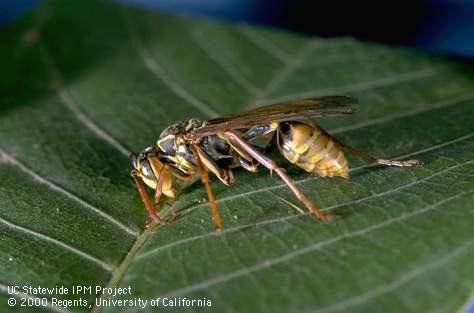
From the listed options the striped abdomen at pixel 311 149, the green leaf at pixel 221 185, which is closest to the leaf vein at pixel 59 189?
the green leaf at pixel 221 185

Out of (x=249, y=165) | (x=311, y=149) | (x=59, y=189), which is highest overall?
(x=311, y=149)

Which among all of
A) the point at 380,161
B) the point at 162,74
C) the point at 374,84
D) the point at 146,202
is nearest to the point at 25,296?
the point at 146,202

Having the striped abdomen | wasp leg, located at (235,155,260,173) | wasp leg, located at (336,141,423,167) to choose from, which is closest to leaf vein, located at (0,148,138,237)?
wasp leg, located at (235,155,260,173)

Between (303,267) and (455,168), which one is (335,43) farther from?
(303,267)

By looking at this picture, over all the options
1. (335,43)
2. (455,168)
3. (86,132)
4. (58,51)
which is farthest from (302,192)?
(58,51)

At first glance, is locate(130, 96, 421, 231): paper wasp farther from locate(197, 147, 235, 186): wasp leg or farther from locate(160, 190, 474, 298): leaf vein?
locate(160, 190, 474, 298): leaf vein

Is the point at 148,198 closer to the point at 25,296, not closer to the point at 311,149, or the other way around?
the point at 311,149

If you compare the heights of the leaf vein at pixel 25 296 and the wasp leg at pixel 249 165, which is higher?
the wasp leg at pixel 249 165

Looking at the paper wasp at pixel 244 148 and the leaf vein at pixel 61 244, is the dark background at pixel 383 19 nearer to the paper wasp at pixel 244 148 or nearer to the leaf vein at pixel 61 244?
the paper wasp at pixel 244 148
